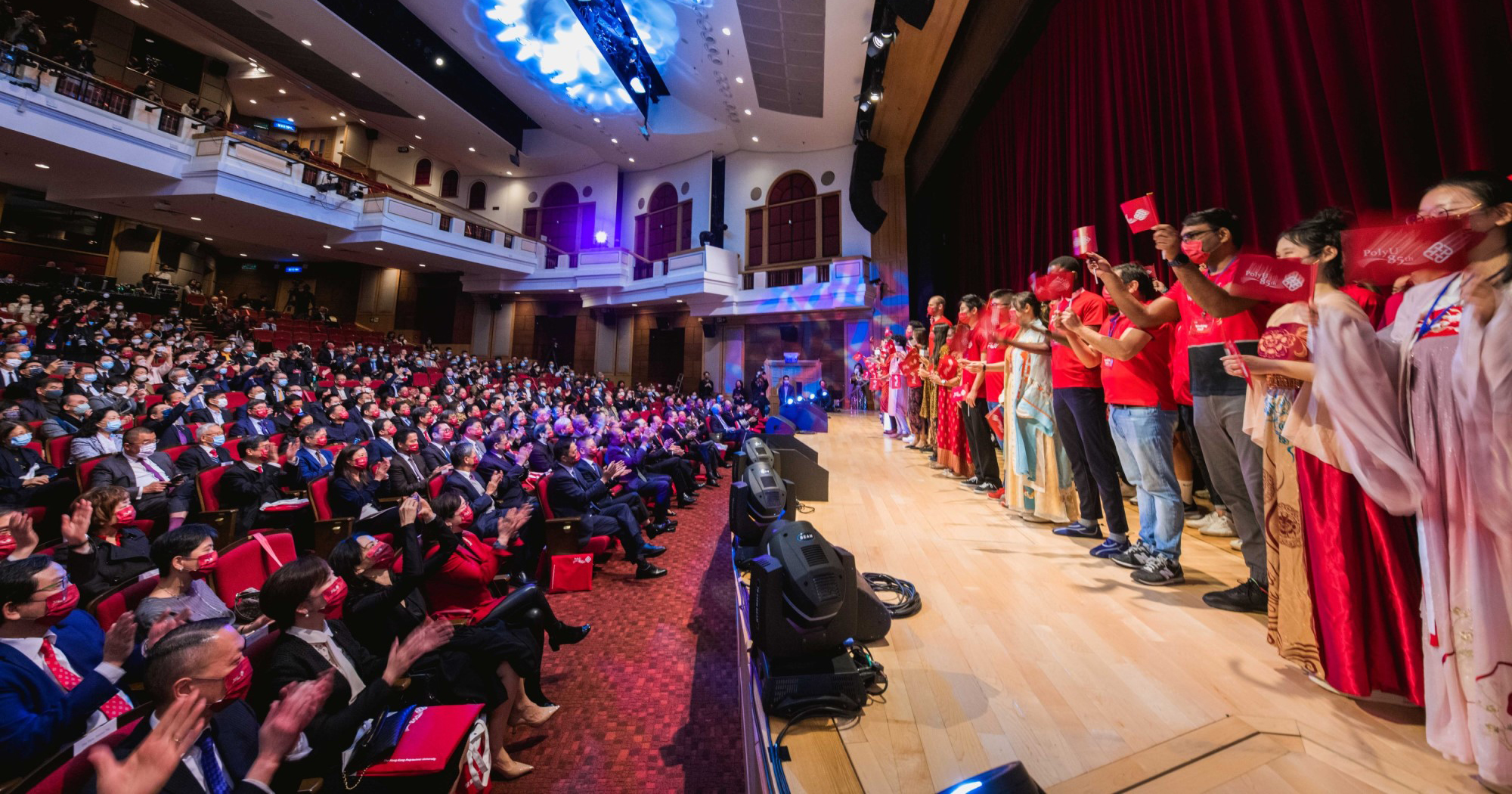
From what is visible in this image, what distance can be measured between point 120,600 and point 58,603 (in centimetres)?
45

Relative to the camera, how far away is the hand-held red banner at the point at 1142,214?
5.24 feet

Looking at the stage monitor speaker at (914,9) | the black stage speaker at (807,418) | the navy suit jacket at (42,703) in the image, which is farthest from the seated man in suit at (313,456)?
the stage monitor speaker at (914,9)

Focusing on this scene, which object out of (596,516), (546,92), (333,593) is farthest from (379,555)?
(546,92)

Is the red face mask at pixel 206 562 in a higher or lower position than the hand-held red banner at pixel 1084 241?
lower

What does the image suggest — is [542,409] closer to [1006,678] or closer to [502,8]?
[1006,678]

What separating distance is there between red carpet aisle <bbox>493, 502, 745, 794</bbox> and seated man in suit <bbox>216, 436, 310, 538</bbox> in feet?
5.47

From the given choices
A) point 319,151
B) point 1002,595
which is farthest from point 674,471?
point 319,151

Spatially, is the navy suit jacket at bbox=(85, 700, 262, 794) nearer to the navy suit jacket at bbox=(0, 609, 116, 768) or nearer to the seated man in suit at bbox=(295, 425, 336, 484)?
the navy suit jacket at bbox=(0, 609, 116, 768)

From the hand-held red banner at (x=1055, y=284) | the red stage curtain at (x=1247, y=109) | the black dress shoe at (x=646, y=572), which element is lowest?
the black dress shoe at (x=646, y=572)

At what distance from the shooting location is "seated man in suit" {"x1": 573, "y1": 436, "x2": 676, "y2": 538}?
3.77 meters

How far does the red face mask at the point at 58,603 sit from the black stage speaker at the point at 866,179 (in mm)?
Answer: 10286

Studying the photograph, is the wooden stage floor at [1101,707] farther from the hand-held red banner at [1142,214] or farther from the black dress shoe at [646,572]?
the black dress shoe at [646,572]

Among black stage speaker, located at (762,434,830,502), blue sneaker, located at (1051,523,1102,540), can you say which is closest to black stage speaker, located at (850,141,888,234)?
black stage speaker, located at (762,434,830,502)

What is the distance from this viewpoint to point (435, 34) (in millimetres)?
10844
